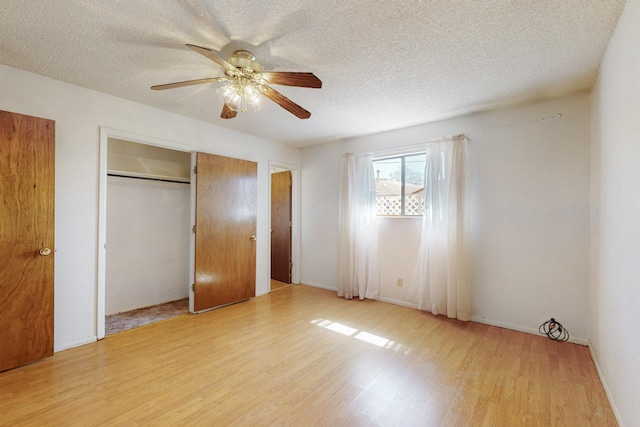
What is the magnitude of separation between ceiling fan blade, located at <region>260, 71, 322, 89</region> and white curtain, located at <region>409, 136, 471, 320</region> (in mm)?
2113

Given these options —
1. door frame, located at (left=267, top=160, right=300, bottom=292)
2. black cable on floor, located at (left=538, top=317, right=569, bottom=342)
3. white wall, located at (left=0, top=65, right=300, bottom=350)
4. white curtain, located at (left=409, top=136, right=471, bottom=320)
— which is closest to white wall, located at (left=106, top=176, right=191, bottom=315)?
white wall, located at (left=0, top=65, right=300, bottom=350)

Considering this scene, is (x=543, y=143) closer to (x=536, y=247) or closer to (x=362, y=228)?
(x=536, y=247)

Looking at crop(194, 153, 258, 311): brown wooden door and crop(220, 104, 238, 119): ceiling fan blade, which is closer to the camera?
crop(220, 104, 238, 119): ceiling fan blade

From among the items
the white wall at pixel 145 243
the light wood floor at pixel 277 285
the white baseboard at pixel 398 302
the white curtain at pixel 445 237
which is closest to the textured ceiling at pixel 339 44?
the white curtain at pixel 445 237

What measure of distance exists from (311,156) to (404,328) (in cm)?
314

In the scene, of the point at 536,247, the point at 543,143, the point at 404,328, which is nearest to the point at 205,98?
the point at 404,328

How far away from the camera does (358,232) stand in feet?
13.5

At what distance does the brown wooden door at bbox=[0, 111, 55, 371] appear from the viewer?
6.96 feet

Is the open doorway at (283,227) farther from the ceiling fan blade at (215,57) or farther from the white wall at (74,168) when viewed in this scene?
the ceiling fan blade at (215,57)

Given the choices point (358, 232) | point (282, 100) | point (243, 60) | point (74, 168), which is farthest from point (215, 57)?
point (358, 232)

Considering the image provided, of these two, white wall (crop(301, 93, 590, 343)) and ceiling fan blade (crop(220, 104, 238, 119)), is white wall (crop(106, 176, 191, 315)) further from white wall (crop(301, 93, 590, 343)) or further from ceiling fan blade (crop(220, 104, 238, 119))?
white wall (crop(301, 93, 590, 343))

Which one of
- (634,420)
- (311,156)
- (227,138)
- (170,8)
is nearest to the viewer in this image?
(634,420)

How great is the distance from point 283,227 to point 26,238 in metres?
3.46

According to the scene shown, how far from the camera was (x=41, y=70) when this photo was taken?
233 cm
